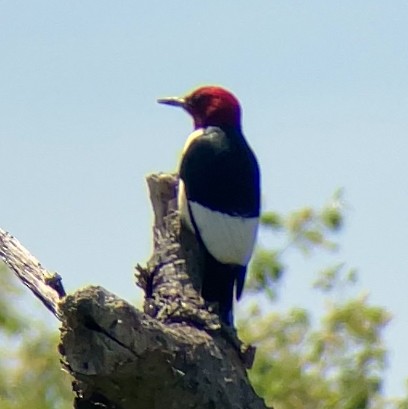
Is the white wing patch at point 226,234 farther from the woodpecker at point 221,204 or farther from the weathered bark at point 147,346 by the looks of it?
the weathered bark at point 147,346

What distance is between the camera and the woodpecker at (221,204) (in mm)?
6301

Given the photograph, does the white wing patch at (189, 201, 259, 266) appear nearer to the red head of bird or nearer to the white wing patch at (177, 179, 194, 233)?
the white wing patch at (177, 179, 194, 233)

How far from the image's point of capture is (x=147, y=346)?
4551 millimetres

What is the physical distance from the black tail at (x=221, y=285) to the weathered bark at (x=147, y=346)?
248mm

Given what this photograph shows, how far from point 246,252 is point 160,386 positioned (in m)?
1.93

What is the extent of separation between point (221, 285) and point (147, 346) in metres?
1.68

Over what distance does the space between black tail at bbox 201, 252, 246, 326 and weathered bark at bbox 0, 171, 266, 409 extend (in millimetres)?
248

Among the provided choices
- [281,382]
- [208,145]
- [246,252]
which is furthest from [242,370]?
[281,382]

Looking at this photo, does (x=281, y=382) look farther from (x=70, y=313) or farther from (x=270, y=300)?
(x=70, y=313)

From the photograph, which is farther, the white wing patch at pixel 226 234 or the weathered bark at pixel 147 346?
the white wing patch at pixel 226 234

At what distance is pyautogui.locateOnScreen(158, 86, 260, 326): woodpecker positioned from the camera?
20.7ft

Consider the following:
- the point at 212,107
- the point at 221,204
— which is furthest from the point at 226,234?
the point at 212,107

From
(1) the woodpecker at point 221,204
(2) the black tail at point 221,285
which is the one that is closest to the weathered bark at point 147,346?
(2) the black tail at point 221,285

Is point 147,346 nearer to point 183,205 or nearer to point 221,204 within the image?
point 183,205
